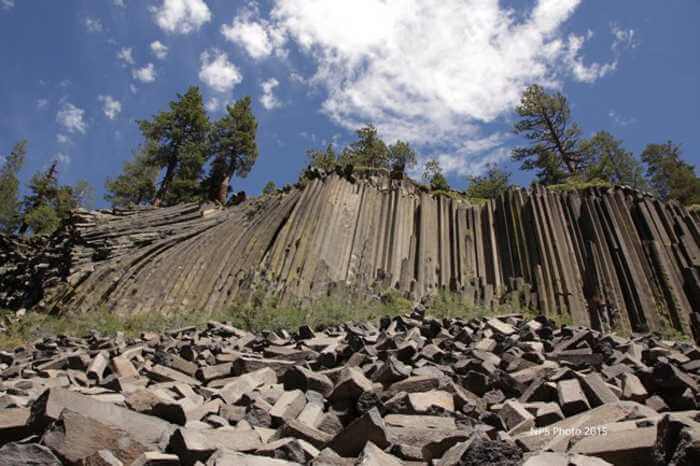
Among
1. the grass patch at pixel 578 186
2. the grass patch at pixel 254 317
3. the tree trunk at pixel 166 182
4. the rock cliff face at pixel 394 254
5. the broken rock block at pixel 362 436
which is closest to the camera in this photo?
the broken rock block at pixel 362 436

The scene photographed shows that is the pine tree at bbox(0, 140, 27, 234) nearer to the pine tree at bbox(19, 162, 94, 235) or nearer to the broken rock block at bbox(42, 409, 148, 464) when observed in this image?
the pine tree at bbox(19, 162, 94, 235)

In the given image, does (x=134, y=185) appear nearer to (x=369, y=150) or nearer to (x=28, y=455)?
(x=369, y=150)

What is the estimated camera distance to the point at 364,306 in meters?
9.31

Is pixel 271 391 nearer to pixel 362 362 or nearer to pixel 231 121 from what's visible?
pixel 362 362

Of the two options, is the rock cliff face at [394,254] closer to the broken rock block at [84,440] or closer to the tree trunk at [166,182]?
the broken rock block at [84,440]

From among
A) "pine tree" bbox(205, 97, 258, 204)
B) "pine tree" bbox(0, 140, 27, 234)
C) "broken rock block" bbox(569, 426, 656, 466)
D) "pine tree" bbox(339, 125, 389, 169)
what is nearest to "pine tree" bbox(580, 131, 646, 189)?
"pine tree" bbox(339, 125, 389, 169)

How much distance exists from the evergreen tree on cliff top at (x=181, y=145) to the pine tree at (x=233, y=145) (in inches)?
33.0

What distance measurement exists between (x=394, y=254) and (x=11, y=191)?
4172 centimetres

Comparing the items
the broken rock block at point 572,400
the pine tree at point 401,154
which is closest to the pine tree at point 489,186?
the pine tree at point 401,154

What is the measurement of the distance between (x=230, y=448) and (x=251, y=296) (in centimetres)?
853

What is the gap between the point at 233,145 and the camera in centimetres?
3177

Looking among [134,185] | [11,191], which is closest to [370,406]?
[134,185]

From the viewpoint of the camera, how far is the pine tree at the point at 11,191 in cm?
3556

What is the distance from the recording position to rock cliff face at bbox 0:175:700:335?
1040 cm
